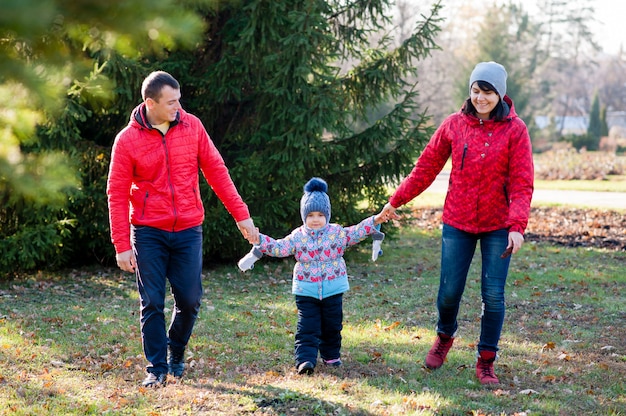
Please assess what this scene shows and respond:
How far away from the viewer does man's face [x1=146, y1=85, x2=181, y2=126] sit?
15.1 ft

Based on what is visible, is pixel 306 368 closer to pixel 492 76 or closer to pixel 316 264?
pixel 316 264

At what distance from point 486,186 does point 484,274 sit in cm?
60

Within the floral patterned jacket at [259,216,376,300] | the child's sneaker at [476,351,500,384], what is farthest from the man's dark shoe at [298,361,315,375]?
the child's sneaker at [476,351,500,384]

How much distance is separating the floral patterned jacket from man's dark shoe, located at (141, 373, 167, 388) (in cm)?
112

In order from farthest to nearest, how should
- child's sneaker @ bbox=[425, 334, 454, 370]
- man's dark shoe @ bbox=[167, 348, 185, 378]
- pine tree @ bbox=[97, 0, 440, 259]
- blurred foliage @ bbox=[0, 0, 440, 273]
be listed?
pine tree @ bbox=[97, 0, 440, 259] < blurred foliage @ bbox=[0, 0, 440, 273] < child's sneaker @ bbox=[425, 334, 454, 370] < man's dark shoe @ bbox=[167, 348, 185, 378]

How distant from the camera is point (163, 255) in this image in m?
4.86

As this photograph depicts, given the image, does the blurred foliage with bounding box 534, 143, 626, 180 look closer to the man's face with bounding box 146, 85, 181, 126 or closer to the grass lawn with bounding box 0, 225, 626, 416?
the grass lawn with bounding box 0, 225, 626, 416

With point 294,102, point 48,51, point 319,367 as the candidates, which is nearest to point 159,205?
point 319,367

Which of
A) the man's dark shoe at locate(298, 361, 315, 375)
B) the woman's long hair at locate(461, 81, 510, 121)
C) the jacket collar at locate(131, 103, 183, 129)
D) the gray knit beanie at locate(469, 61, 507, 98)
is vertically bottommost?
the man's dark shoe at locate(298, 361, 315, 375)

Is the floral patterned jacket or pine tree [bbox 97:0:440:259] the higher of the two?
pine tree [bbox 97:0:440:259]

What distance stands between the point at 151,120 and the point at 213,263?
5.93 metres

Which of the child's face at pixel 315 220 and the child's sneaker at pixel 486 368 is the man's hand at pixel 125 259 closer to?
the child's face at pixel 315 220

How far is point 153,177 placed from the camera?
4.78 metres

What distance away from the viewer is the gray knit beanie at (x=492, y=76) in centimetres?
473
